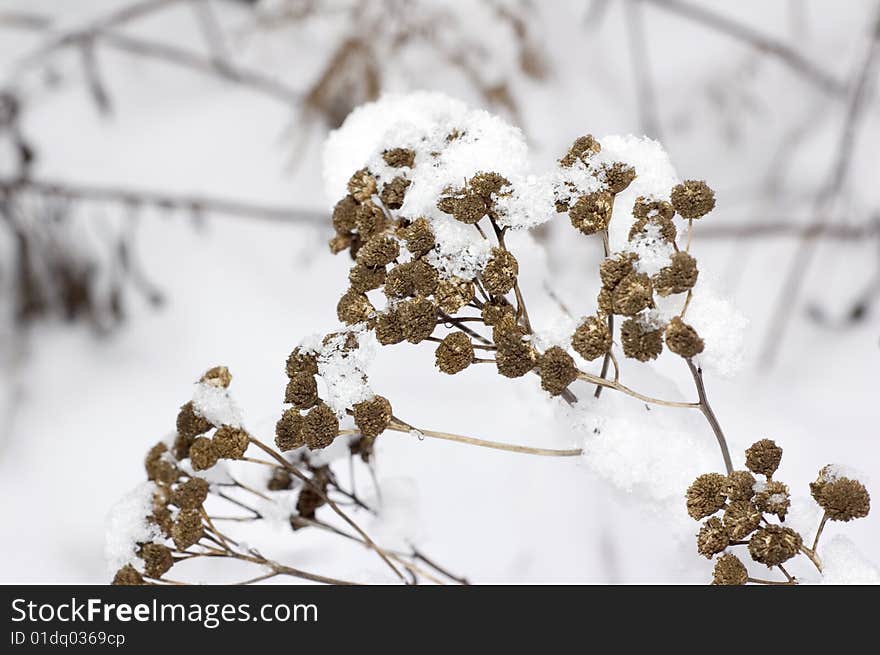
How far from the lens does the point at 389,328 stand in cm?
47

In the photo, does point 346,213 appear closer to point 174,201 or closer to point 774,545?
point 774,545

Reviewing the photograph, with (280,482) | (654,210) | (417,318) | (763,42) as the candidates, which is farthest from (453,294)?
(763,42)

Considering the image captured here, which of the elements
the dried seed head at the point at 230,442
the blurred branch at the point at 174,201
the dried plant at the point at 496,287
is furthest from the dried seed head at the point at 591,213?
the blurred branch at the point at 174,201

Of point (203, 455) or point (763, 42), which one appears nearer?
point (203, 455)

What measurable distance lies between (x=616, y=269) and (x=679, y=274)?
3cm

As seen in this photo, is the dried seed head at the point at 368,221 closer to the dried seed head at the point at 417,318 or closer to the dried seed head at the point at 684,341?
the dried seed head at the point at 417,318

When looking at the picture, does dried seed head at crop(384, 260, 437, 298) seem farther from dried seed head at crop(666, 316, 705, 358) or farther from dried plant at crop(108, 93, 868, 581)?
dried seed head at crop(666, 316, 705, 358)

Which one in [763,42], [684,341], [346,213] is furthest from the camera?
[763,42]

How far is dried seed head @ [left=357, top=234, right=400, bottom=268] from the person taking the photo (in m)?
0.48

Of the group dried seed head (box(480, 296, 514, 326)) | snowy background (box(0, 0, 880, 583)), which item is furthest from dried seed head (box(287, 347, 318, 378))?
snowy background (box(0, 0, 880, 583))

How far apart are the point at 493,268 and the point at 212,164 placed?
1149mm

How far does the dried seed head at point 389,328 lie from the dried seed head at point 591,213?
0.11 m

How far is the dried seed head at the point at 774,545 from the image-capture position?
432 millimetres

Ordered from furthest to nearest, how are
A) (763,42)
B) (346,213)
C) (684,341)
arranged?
(763,42)
(346,213)
(684,341)
